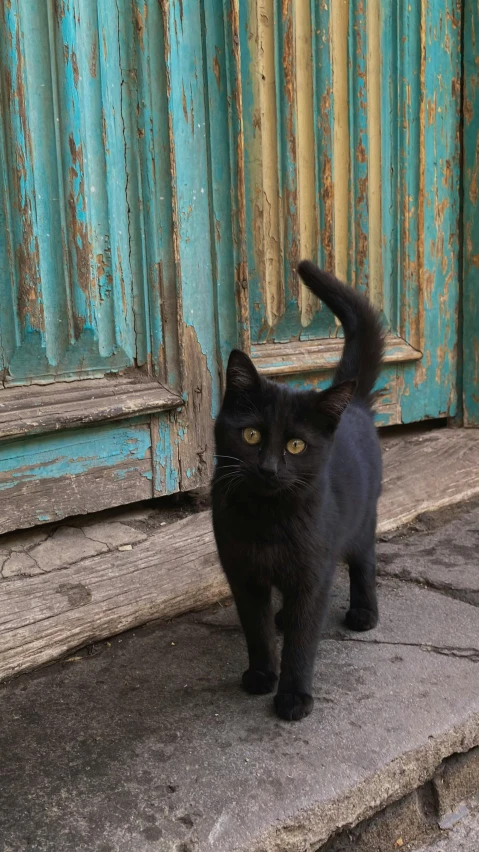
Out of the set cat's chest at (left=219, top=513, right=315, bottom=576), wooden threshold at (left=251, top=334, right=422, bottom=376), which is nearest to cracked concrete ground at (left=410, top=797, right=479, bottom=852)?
cat's chest at (left=219, top=513, right=315, bottom=576)

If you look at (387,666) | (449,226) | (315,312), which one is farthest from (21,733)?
(449,226)

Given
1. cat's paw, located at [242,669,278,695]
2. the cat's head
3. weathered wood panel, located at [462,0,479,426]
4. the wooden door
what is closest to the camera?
the cat's head

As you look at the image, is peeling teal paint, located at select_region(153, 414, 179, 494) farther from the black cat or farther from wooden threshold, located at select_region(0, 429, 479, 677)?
the black cat

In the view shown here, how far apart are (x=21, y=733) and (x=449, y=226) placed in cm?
268

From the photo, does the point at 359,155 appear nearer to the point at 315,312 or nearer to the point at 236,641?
the point at 315,312

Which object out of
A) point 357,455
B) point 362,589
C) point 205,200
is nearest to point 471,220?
point 205,200

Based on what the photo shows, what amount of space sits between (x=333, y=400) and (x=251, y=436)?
189 millimetres

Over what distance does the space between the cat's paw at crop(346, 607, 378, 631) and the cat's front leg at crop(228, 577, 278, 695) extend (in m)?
0.33

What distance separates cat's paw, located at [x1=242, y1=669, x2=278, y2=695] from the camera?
1.75m

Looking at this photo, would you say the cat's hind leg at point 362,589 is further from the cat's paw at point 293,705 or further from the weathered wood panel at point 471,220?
the weathered wood panel at point 471,220

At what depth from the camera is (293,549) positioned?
5.48 ft

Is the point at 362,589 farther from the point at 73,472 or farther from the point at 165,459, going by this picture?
the point at 73,472

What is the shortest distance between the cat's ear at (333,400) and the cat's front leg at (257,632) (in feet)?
1.34

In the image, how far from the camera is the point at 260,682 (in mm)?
1751
